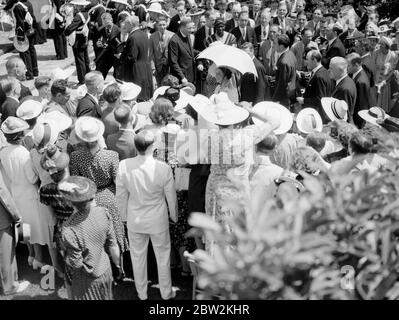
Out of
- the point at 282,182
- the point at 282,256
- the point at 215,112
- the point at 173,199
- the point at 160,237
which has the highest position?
the point at 282,256

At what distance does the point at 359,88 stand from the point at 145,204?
14.2 ft

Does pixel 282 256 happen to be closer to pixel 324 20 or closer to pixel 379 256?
pixel 379 256

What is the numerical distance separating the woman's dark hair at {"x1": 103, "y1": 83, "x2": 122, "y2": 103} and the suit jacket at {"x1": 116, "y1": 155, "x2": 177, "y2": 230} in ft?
4.54

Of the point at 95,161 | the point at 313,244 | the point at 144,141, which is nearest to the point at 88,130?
the point at 95,161

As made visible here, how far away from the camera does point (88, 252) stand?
4.15 metres

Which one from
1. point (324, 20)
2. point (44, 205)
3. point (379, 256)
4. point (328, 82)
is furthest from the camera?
point (324, 20)

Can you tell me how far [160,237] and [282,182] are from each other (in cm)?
134

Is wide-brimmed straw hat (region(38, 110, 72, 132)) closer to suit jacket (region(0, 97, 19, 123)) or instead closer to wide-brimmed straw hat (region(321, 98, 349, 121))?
suit jacket (region(0, 97, 19, 123))

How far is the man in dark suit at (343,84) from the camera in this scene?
729 centimetres

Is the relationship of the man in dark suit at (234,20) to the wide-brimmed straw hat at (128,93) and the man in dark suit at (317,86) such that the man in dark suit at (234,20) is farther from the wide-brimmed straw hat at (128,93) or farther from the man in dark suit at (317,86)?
the wide-brimmed straw hat at (128,93)

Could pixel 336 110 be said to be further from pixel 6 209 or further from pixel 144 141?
pixel 6 209

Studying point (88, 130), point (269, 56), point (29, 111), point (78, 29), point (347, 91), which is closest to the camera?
point (88, 130)

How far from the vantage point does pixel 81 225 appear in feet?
13.4

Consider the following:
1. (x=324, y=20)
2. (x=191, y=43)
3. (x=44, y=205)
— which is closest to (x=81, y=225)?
(x=44, y=205)
